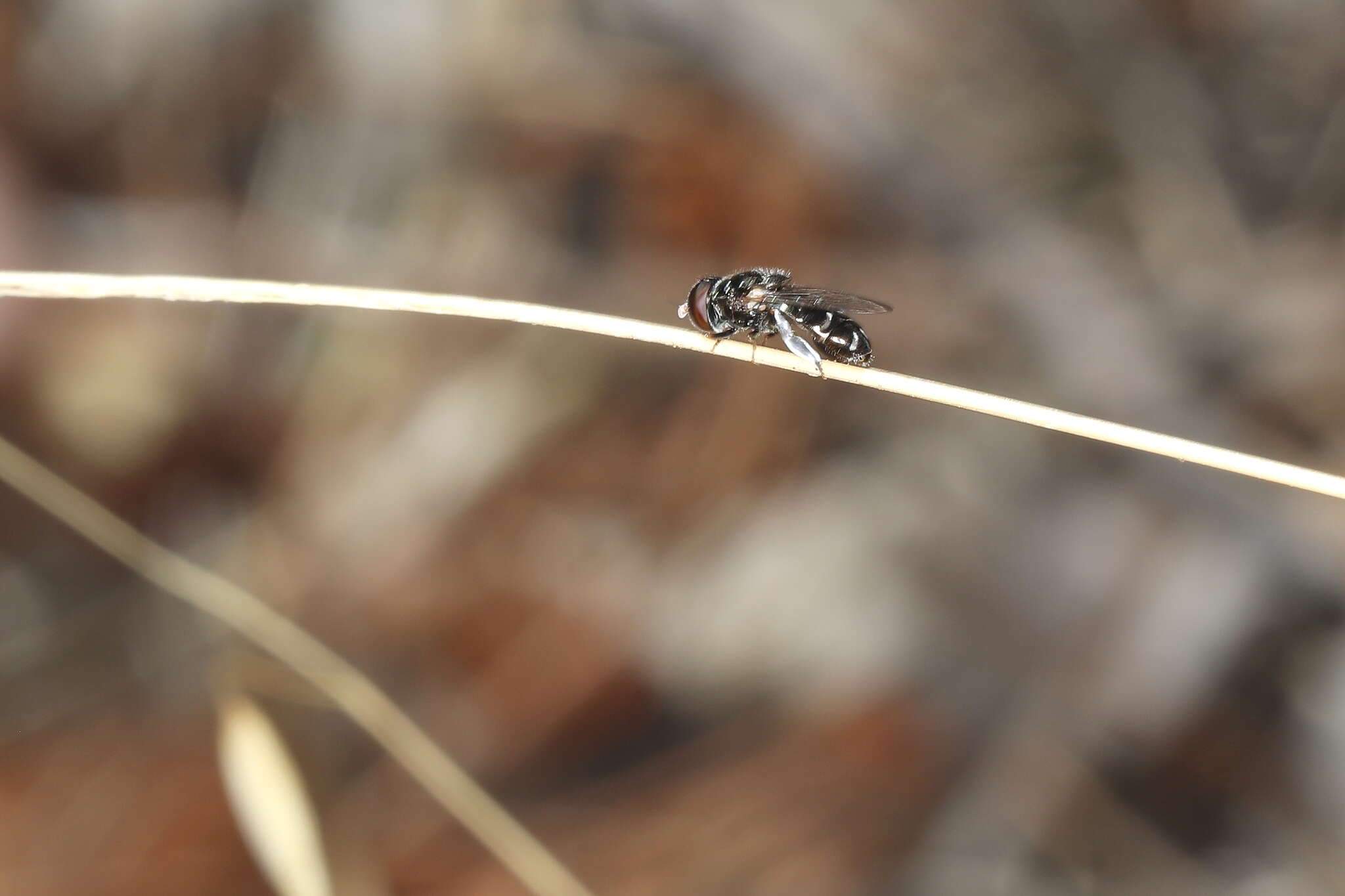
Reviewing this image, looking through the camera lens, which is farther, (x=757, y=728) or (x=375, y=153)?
(x=375, y=153)

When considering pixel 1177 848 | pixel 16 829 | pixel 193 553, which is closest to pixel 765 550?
pixel 1177 848

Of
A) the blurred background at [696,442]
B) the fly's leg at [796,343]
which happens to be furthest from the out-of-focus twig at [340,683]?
the fly's leg at [796,343]

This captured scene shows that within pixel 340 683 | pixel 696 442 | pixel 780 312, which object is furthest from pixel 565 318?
pixel 696 442

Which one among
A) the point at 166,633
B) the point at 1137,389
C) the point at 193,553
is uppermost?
the point at 1137,389

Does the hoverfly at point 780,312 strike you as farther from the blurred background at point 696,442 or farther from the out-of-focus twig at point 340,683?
the out-of-focus twig at point 340,683

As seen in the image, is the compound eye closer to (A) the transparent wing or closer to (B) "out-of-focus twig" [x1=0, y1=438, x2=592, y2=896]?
(A) the transparent wing

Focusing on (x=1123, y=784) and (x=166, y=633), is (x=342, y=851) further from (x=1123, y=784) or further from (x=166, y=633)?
(x=1123, y=784)

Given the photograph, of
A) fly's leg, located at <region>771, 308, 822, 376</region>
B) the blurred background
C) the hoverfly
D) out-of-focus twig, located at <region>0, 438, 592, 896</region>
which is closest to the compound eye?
the hoverfly
